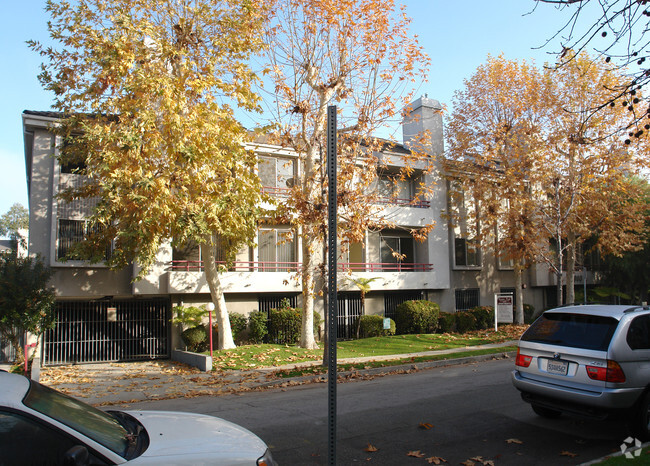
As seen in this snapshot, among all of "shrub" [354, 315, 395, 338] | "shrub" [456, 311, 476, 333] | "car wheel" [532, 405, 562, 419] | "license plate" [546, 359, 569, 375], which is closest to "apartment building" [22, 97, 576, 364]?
"shrub" [354, 315, 395, 338]

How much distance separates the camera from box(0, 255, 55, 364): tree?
49.8ft

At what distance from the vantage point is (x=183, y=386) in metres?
12.3

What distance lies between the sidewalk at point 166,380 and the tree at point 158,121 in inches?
137

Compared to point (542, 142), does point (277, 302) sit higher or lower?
lower

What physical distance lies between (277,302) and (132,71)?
38.0ft

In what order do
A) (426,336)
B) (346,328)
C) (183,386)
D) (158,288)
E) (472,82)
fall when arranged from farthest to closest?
(472,82) → (346,328) → (426,336) → (158,288) → (183,386)

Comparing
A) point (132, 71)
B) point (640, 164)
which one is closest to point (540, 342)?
point (132, 71)

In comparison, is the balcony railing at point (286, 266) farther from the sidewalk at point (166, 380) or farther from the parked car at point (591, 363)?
the parked car at point (591, 363)

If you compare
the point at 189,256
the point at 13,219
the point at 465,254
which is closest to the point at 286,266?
the point at 189,256

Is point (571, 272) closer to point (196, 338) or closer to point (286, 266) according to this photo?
point (286, 266)

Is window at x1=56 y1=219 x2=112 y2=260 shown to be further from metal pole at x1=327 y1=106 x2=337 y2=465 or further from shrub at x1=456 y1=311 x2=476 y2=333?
metal pole at x1=327 y1=106 x2=337 y2=465

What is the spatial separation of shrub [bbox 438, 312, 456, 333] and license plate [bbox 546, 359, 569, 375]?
17.8 m

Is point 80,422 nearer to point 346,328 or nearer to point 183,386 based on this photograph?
point 183,386

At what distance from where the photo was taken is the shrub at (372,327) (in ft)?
74.5
